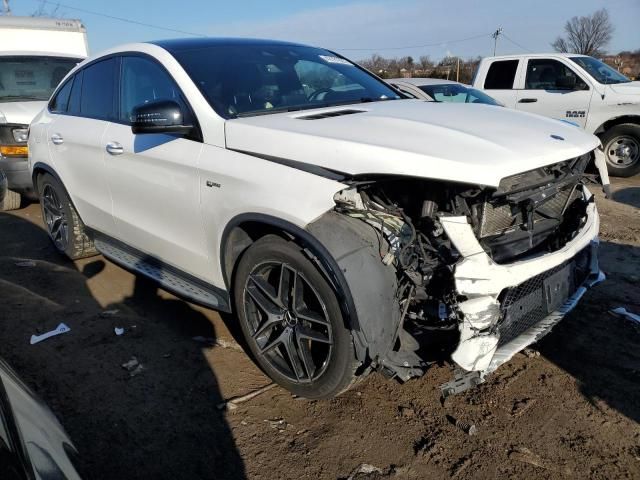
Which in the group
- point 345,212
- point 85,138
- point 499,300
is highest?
point 85,138

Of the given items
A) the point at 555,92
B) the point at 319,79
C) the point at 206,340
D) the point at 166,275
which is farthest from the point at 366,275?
the point at 555,92

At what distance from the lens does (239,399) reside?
9.68 feet

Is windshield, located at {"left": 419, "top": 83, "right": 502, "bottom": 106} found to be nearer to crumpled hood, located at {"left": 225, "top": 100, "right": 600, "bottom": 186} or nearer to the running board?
crumpled hood, located at {"left": 225, "top": 100, "right": 600, "bottom": 186}

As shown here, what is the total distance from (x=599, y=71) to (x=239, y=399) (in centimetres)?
904

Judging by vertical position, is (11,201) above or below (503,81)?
below

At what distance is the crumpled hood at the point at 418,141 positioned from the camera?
7.54 ft

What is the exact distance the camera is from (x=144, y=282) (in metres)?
4.63

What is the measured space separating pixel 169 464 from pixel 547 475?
Result: 1749 millimetres

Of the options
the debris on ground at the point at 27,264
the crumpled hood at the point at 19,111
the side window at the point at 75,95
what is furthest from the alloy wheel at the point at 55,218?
the crumpled hood at the point at 19,111

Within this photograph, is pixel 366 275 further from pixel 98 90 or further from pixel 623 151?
pixel 623 151

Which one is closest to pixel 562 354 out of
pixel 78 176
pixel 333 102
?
pixel 333 102

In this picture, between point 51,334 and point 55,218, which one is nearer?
point 51,334

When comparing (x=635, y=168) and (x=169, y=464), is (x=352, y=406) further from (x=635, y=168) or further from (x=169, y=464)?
(x=635, y=168)

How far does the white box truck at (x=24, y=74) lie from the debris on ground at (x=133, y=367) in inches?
61.5
